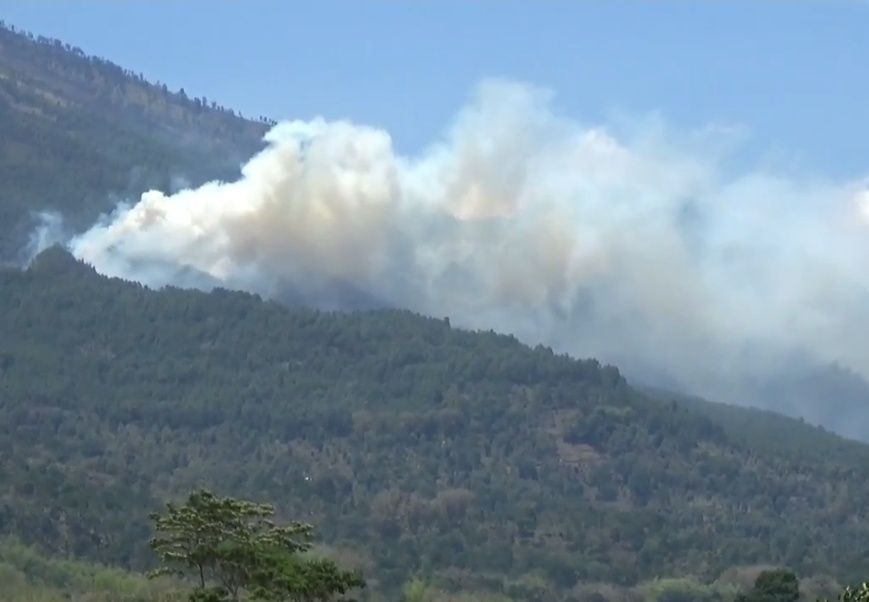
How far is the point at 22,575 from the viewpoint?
175m

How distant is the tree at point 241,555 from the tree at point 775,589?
134 feet

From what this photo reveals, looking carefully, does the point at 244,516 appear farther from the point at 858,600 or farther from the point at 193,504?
the point at 858,600

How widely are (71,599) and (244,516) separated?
6597 cm

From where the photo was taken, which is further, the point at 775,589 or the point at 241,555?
the point at 775,589

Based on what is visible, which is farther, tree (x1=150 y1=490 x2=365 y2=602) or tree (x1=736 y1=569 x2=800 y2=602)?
tree (x1=736 y1=569 x2=800 y2=602)

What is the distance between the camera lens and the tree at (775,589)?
5037 inches

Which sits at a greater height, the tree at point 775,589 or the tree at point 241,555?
the tree at point 775,589

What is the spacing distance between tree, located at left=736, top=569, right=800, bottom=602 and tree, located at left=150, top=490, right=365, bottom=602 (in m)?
40.9

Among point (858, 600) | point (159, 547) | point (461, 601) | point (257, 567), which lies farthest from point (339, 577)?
point (461, 601)

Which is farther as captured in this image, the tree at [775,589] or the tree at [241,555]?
the tree at [775,589]

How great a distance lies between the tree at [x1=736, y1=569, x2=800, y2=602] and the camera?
127938 millimetres

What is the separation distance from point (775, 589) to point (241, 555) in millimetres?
48180

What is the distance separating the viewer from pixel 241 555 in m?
90.7

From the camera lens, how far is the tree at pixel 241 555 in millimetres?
88688
